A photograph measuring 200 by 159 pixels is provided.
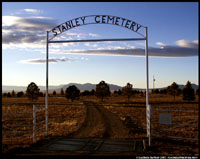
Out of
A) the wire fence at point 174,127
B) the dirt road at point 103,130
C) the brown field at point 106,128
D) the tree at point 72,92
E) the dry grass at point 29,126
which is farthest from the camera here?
the tree at point 72,92

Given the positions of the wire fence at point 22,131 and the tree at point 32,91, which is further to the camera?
the tree at point 32,91

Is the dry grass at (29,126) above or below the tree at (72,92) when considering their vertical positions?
below

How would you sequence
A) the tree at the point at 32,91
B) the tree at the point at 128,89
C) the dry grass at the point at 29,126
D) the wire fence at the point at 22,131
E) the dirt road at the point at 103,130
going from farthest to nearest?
the tree at the point at 32,91 → the tree at the point at 128,89 → the dirt road at the point at 103,130 → the dry grass at the point at 29,126 → the wire fence at the point at 22,131

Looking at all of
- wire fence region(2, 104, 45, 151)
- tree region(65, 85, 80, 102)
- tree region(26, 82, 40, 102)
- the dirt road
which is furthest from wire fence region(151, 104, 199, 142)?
tree region(26, 82, 40, 102)

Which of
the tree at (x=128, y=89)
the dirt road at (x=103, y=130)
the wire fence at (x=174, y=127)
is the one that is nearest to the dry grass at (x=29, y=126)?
the dirt road at (x=103, y=130)

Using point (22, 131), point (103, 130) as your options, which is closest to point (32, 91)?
point (103, 130)

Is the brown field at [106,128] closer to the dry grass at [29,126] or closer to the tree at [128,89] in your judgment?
the dry grass at [29,126]

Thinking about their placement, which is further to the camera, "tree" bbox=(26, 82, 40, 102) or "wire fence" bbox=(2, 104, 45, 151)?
"tree" bbox=(26, 82, 40, 102)

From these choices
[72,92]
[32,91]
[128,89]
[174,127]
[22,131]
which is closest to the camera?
[174,127]

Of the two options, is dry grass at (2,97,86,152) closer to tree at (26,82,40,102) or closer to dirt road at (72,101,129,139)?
dirt road at (72,101,129,139)

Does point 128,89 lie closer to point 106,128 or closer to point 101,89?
point 101,89

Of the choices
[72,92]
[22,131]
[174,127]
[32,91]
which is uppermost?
[32,91]

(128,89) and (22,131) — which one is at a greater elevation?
(128,89)

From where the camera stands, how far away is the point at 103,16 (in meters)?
11.7
